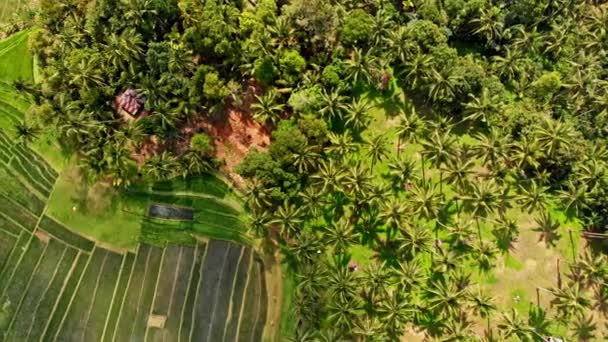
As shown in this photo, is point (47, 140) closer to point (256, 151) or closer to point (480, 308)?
point (256, 151)

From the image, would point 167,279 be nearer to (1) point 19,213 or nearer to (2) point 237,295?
(2) point 237,295

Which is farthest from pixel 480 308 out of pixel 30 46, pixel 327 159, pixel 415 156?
pixel 30 46

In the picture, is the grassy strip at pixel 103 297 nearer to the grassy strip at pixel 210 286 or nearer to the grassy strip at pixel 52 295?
the grassy strip at pixel 52 295

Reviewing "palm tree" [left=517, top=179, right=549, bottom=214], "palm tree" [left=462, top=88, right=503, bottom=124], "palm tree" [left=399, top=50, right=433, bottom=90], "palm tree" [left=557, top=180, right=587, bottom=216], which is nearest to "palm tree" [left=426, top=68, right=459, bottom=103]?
"palm tree" [left=399, top=50, right=433, bottom=90]

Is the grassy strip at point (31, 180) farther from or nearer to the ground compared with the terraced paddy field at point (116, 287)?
farther from the ground

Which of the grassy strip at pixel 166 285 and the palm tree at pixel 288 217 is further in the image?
the grassy strip at pixel 166 285

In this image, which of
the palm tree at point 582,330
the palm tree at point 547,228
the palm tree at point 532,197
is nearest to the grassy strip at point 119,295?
the palm tree at point 532,197
